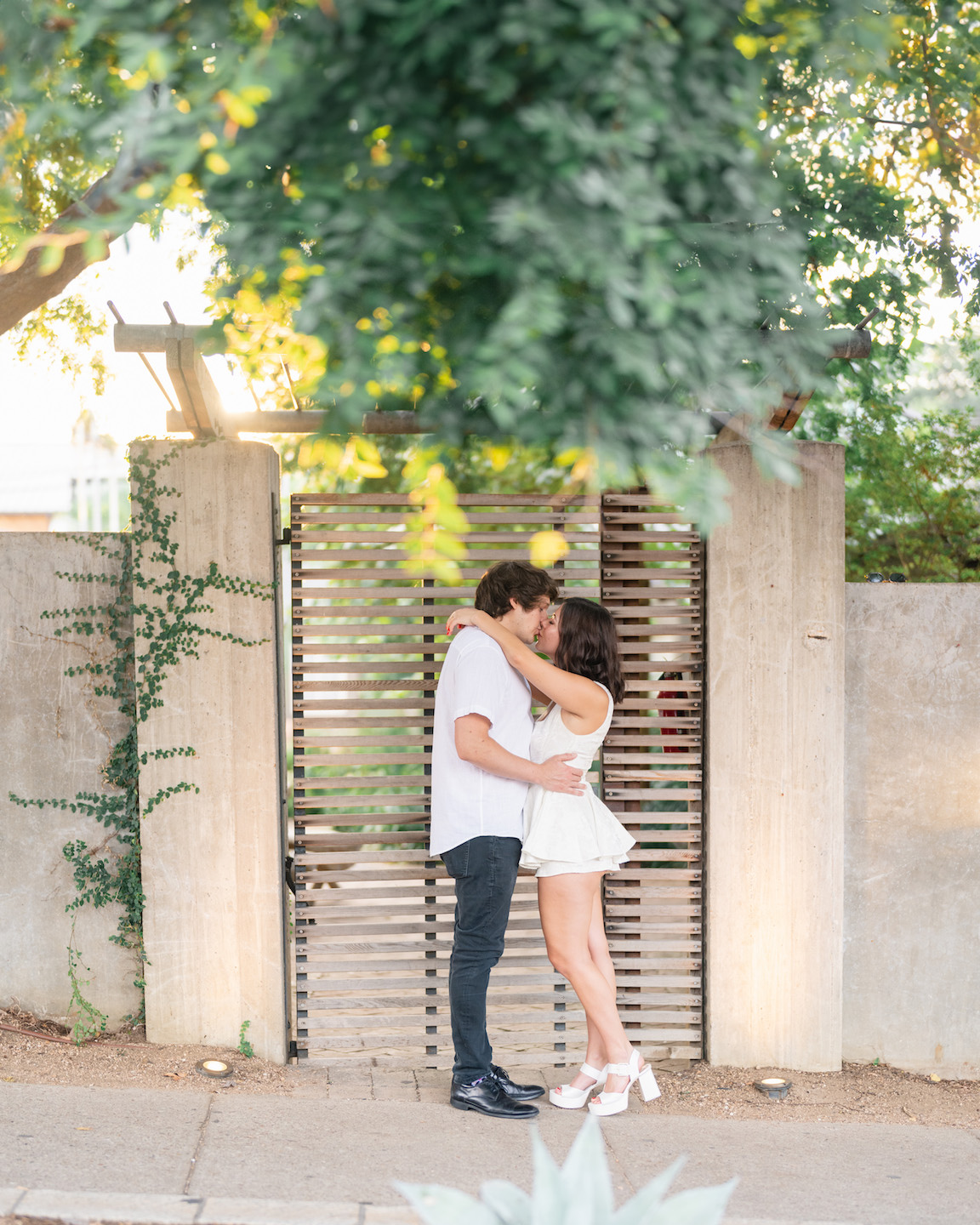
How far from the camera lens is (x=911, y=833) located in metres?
4.61

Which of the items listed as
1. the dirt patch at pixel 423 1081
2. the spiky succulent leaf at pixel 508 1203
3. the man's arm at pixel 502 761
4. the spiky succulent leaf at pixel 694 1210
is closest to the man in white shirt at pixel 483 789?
the man's arm at pixel 502 761

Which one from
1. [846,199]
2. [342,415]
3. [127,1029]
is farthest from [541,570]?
[127,1029]

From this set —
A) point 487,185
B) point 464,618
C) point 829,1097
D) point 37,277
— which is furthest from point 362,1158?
point 37,277

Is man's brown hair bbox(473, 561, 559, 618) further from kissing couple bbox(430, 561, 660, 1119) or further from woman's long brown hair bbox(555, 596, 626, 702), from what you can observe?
woman's long brown hair bbox(555, 596, 626, 702)

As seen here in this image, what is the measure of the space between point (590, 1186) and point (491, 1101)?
177cm

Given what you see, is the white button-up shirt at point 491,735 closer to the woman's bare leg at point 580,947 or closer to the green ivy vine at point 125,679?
the woman's bare leg at point 580,947

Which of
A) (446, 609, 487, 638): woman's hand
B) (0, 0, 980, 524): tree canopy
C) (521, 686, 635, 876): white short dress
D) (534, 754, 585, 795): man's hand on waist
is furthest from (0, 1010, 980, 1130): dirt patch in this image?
(0, 0, 980, 524): tree canopy

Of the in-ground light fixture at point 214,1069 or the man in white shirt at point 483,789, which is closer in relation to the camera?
the man in white shirt at point 483,789

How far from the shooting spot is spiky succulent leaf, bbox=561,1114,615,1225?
221cm

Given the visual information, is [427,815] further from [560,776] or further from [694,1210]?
[694,1210]

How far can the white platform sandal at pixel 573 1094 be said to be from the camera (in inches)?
156

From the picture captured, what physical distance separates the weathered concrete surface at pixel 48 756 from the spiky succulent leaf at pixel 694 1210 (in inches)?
117

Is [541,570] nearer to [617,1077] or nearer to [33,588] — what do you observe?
[617,1077]

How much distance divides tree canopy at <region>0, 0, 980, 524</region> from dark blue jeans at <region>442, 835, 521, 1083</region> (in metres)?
1.93
